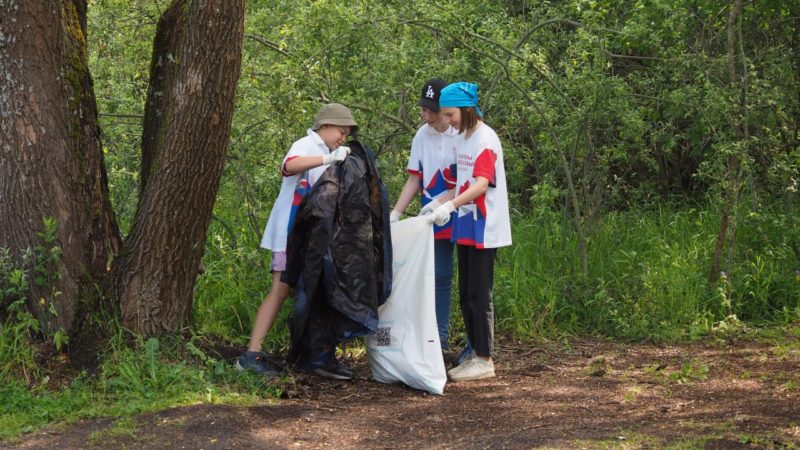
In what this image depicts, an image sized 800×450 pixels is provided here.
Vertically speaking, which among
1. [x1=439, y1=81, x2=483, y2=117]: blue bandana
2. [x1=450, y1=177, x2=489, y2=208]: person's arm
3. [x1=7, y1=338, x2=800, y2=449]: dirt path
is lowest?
[x1=7, y1=338, x2=800, y2=449]: dirt path

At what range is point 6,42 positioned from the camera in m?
5.63

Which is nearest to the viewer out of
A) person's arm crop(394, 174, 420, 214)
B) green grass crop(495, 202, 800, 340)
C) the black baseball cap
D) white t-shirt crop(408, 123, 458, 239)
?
the black baseball cap

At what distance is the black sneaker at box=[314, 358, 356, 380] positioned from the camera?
623 cm

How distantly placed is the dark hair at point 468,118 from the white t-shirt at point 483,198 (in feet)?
0.17

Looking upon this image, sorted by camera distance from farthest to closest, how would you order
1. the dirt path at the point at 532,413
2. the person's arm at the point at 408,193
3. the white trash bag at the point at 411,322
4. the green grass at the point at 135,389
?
the person's arm at the point at 408,193 → the white trash bag at the point at 411,322 → the green grass at the point at 135,389 → the dirt path at the point at 532,413

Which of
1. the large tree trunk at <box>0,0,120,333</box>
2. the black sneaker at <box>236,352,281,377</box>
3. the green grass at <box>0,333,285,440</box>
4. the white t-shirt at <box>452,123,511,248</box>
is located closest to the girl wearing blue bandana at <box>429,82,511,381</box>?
the white t-shirt at <box>452,123,511,248</box>

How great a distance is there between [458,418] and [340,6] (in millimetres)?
2984

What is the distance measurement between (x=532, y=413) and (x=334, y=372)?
1.26 m

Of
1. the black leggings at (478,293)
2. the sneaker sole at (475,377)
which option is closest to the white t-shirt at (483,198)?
the black leggings at (478,293)

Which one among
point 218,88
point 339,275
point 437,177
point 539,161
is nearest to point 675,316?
point 539,161

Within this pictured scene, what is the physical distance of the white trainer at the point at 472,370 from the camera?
6414 mm

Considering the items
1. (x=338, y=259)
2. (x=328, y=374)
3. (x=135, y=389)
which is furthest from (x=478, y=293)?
(x=135, y=389)

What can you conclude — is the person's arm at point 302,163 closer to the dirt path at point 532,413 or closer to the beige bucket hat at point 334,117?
the beige bucket hat at point 334,117

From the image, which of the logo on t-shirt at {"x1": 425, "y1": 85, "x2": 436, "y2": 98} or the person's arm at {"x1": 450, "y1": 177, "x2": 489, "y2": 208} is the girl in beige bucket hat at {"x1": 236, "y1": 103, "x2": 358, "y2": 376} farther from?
the person's arm at {"x1": 450, "y1": 177, "x2": 489, "y2": 208}
